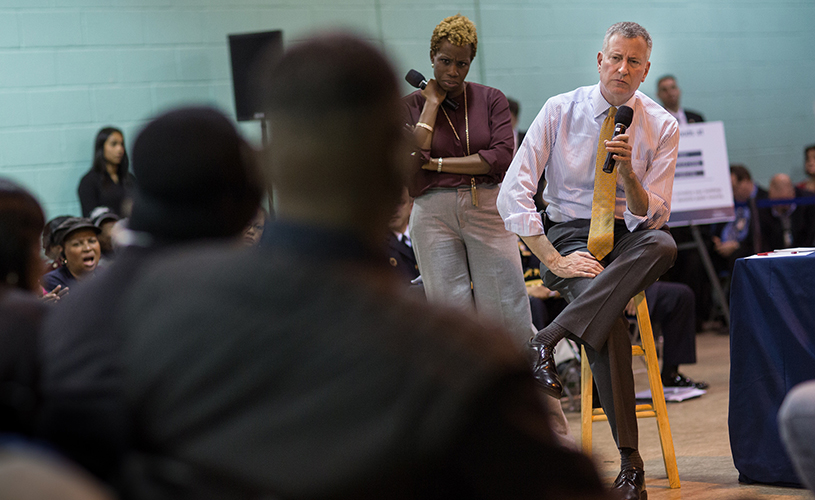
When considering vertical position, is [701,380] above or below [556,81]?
below

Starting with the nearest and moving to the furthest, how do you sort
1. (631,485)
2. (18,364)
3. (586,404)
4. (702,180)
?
1. (18,364)
2. (631,485)
3. (586,404)
4. (702,180)

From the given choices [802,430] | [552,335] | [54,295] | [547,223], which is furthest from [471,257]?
Result: [802,430]

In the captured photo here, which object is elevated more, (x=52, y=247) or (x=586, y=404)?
(x=52, y=247)

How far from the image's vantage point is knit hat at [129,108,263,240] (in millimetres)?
1130

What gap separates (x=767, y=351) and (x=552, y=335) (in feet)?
2.13

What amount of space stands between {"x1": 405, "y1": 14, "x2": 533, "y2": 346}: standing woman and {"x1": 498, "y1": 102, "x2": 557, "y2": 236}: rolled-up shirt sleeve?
0.22 meters

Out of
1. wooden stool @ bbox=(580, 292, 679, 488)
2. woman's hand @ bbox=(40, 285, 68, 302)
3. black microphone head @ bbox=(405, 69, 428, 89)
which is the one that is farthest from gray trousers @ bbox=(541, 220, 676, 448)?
woman's hand @ bbox=(40, 285, 68, 302)

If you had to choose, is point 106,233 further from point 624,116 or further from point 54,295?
point 624,116

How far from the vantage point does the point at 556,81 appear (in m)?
6.57

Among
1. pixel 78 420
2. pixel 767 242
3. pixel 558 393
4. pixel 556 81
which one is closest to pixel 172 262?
pixel 78 420

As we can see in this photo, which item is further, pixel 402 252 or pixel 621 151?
pixel 402 252

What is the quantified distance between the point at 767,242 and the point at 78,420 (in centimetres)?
676

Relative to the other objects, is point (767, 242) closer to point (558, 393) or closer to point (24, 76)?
point (558, 393)

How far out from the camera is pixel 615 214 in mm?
2686
